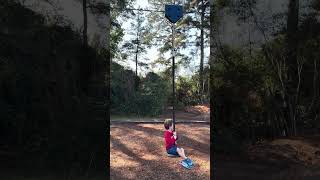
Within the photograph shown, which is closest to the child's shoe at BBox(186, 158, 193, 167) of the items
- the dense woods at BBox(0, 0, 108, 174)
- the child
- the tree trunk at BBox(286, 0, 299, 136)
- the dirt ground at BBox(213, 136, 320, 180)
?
the child

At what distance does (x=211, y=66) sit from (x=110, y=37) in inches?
51.1

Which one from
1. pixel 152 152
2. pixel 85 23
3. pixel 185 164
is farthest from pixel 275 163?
pixel 85 23

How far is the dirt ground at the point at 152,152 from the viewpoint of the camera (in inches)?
232

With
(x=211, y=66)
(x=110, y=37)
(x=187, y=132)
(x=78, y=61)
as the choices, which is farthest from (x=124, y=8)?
(x=187, y=132)

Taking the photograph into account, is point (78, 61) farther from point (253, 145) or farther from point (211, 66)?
point (253, 145)

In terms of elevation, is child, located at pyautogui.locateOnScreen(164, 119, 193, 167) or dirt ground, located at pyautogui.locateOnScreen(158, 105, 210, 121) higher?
dirt ground, located at pyautogui.locateOnScreen(158, 105, 210, 121)

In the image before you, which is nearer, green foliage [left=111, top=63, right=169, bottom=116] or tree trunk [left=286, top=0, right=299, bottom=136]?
green foliage [left=111, top=63, right=169, bottom=116]

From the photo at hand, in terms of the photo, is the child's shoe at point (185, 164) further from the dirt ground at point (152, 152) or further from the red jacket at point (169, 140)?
the red jacket at point (169, 140)

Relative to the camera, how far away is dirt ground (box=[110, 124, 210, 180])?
19.3 ft

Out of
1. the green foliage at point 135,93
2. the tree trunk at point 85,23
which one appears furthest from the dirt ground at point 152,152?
the tree trunk at point 85,23

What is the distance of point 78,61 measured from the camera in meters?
5.83

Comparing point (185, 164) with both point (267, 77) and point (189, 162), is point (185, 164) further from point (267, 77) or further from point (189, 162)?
point (267, 77)

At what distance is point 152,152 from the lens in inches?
236

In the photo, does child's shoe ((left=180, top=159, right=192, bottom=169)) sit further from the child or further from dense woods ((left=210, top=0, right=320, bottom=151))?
dense woods ((left=210, top=0, right=320, bottom=151))
